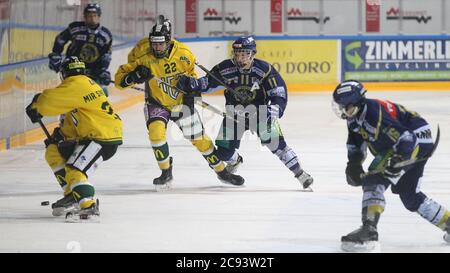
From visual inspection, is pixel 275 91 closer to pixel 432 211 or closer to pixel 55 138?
pixel 55 138

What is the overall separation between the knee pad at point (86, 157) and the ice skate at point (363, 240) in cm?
199

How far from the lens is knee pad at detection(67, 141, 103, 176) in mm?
7879

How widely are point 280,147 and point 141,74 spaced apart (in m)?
1.28

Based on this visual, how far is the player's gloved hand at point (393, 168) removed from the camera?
6.61 metres

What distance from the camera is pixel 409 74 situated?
1923cm

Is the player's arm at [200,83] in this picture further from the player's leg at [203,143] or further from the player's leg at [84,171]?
the player's leg at [84,171]

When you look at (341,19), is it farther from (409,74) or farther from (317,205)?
(317,205)

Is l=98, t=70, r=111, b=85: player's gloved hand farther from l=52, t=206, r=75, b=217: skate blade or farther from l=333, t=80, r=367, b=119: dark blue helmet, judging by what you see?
l=333, t=80, r=367, b=119: dark blue helmet

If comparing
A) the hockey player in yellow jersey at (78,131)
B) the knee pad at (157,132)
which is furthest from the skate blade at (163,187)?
the hockey player in yellow jersey at (78,131)

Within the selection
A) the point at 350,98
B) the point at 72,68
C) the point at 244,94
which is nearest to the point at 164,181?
the point at 244,94

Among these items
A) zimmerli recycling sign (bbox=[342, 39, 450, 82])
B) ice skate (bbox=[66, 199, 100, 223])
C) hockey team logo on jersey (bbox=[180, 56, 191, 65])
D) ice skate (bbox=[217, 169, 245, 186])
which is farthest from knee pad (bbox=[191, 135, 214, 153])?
zimmerli recycling sign (bbox=[342, 39, 450, 82])

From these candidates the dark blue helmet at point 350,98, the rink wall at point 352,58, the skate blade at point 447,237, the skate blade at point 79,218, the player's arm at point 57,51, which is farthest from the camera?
the rink wall at point 352,58

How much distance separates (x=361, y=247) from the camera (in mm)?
6781
